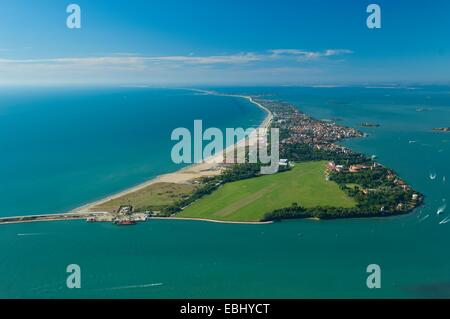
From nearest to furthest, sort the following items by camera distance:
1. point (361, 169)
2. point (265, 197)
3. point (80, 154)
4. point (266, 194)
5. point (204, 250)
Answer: point (204, 250)
point (265, 197)
point (266, 194)
point (361, 169)
point (80, 154)

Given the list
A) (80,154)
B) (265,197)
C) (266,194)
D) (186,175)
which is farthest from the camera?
(80,154)

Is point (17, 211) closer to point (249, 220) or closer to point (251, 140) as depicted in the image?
point (249, 220)

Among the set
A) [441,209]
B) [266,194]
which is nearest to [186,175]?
[266,194]

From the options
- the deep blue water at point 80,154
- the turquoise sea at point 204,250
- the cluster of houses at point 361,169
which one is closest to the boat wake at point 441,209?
the turquoise sea at point 204,250

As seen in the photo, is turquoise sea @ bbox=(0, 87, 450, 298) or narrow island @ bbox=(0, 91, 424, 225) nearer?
turquoise sea @ bbox=(0, 87, 450, 298)

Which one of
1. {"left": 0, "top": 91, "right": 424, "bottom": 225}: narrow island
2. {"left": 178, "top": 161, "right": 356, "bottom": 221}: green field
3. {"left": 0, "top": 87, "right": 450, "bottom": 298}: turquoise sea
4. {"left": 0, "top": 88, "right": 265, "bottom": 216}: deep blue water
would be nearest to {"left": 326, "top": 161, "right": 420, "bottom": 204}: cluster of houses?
{"left": 0, "top": 91, "right": 424, "bottom": 225}: narrow island

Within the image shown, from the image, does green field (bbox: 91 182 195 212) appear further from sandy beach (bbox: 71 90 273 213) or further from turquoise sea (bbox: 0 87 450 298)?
turquoise sea (bbox: 0 87 450 298)

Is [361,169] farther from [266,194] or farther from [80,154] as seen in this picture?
[80,154]

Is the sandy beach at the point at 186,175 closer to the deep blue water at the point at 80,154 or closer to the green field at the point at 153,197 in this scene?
the green field at the point at 153,197
